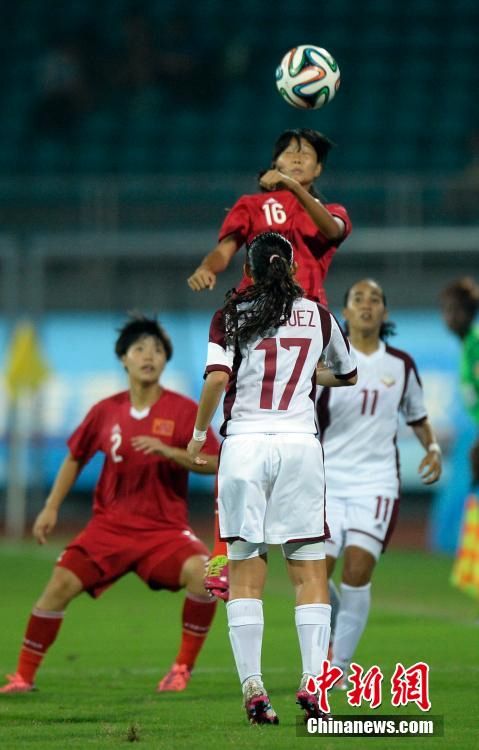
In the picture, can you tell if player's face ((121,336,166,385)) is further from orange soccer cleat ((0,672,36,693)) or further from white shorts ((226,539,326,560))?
white shorts ((226,539,326,560))

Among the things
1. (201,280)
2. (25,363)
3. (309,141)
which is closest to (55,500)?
(201,280)

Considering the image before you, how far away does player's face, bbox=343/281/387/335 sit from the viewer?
830 cm

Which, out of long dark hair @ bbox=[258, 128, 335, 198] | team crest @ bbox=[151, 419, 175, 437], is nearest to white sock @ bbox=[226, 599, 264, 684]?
team crest @ bbox=[151, 419, 175, 437]

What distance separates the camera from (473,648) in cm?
944

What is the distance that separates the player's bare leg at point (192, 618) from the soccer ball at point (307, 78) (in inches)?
96.0

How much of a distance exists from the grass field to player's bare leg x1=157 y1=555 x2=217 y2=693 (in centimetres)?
13

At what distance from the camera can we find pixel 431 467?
26.0 feet

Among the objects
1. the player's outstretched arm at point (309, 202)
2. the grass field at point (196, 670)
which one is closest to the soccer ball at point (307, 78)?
the player's outstretched arm at point (309, 202)

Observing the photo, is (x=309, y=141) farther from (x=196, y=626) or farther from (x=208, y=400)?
(x=196, y=626)

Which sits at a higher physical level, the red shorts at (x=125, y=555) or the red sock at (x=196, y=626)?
the red shorts at (x=125, y=555)

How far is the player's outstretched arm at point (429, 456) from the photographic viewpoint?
7.91m

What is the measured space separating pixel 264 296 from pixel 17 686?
8.81 feet

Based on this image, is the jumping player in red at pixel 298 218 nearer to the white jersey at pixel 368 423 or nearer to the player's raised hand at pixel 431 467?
the white jersey at pixel 368 423

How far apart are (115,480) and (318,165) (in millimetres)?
2102
